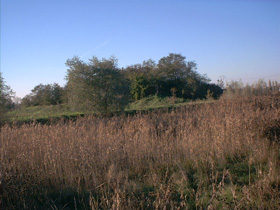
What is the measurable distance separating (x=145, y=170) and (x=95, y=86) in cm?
1285

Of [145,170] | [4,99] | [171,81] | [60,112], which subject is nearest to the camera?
[145,170]

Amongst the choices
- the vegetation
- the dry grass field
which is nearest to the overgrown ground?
the vegetation

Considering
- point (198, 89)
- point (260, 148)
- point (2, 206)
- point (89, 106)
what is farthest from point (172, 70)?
point (2, 206)

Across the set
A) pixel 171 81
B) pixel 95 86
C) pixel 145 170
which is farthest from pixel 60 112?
pixel 171 81

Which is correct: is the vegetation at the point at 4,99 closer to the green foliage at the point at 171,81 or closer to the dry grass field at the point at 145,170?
the dry grass field at the point at 145,170

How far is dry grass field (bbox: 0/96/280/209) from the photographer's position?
2814 mm

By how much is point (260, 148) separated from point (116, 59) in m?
14.6

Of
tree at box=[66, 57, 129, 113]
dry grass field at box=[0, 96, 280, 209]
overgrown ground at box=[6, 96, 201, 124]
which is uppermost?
tree at box=[66, 57, 129, 113]

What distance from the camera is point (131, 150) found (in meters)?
4.41

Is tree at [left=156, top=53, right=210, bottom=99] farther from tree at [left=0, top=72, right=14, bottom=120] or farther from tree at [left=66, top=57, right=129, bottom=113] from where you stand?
tree at [left=0, top=72, right=14, bottom=120]

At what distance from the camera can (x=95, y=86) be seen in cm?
1614

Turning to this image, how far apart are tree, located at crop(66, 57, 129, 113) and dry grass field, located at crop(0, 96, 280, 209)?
10.4 meters

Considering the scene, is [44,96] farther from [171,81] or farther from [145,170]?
[145,170]

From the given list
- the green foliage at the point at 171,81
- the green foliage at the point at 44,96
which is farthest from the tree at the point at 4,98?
the green foliage at the point at 171,81
